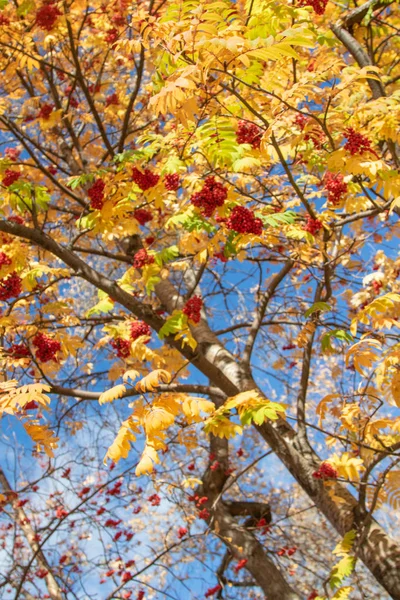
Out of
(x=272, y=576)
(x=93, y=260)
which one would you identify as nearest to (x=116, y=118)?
(x=93, y=260)

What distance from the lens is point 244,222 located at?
3.26m

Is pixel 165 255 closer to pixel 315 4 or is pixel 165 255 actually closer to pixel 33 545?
pixel 315 4

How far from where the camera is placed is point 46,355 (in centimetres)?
349

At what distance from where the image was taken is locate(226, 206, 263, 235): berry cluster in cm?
325

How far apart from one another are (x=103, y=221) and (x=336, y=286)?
440 centimetres

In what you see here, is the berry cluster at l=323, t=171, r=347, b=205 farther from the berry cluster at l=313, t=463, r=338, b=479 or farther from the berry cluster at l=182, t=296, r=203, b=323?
the berry cluster at l=313, t=463, r=338, b=479

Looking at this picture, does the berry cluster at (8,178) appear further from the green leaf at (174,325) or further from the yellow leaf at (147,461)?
the yellow leaf at (147,461)

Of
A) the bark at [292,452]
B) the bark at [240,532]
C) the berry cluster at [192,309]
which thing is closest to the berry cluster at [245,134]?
the berry cluster at [192,309]

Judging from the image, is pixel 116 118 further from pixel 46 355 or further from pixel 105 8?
pixel 46 355

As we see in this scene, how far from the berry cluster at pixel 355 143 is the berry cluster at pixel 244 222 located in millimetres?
706

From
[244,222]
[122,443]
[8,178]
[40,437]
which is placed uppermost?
[8,178]

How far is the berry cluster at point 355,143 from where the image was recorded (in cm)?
290

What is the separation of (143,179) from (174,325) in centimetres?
111

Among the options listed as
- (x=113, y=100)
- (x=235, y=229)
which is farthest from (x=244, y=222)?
(x=113, y=100)
